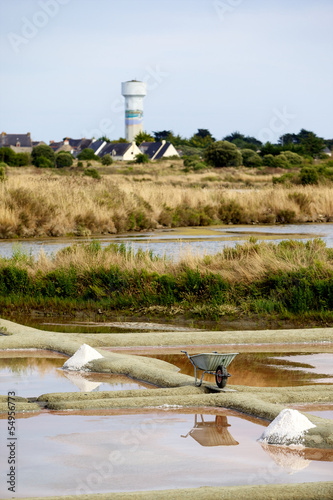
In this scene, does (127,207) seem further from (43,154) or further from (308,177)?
(43,154)

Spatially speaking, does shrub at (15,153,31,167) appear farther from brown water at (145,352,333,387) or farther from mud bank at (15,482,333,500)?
mud bank at (15,482,333,500)

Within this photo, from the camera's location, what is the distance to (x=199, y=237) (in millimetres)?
30578

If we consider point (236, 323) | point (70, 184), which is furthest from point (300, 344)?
point (70, 184)

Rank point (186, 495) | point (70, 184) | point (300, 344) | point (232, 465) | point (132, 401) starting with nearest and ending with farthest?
point (186, 495), point (232, 465), point (132, 401), point (300, 344), point (70, 184)

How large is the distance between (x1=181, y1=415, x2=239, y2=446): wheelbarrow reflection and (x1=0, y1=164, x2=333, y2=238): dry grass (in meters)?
24.0

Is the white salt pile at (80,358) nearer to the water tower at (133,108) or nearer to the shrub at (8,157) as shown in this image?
the shrub at (8,157)

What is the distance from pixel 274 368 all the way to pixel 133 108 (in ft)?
477

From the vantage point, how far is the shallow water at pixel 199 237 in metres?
26.5

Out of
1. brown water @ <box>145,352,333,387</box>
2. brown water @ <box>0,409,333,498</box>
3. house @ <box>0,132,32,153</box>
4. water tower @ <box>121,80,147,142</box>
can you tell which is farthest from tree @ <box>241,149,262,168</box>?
brown water @ <box>0,409,333,498</box>

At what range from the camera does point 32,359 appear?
10906 millimetres

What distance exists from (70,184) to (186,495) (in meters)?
32.7

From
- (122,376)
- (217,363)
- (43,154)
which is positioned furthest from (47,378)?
(43,154)

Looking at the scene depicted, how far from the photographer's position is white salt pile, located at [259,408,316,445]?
6.80m

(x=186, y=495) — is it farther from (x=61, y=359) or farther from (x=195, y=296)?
(x=195, y=296)
